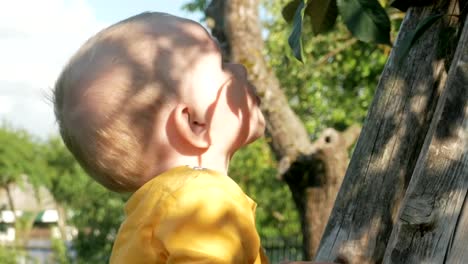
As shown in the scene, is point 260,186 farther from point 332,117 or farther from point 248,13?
point 248,13

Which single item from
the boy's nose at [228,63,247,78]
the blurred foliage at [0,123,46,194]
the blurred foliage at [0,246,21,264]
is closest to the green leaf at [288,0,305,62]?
the boy's nose at [228,63,247,78]

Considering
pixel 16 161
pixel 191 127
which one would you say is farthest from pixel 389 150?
pixel 16 161

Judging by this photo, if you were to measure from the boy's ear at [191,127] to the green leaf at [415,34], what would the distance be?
0.60 m

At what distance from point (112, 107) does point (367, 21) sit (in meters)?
0.65

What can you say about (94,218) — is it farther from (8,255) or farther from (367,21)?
(367,21)

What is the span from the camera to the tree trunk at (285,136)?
26.0 feet

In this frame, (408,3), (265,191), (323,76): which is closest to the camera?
(408,3)

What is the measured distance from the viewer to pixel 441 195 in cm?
182

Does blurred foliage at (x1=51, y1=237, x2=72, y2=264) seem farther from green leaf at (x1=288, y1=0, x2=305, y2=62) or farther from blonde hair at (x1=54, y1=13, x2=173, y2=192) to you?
blonde hair at (x1=54, y1=13, x2=173, y2=192)

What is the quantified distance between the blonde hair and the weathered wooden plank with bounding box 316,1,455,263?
0.65m

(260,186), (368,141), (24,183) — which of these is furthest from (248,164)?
(368,141)

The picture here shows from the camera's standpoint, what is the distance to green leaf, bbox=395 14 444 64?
2.24m

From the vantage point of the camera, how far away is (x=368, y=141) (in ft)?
8.08

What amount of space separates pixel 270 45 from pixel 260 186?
570cm
